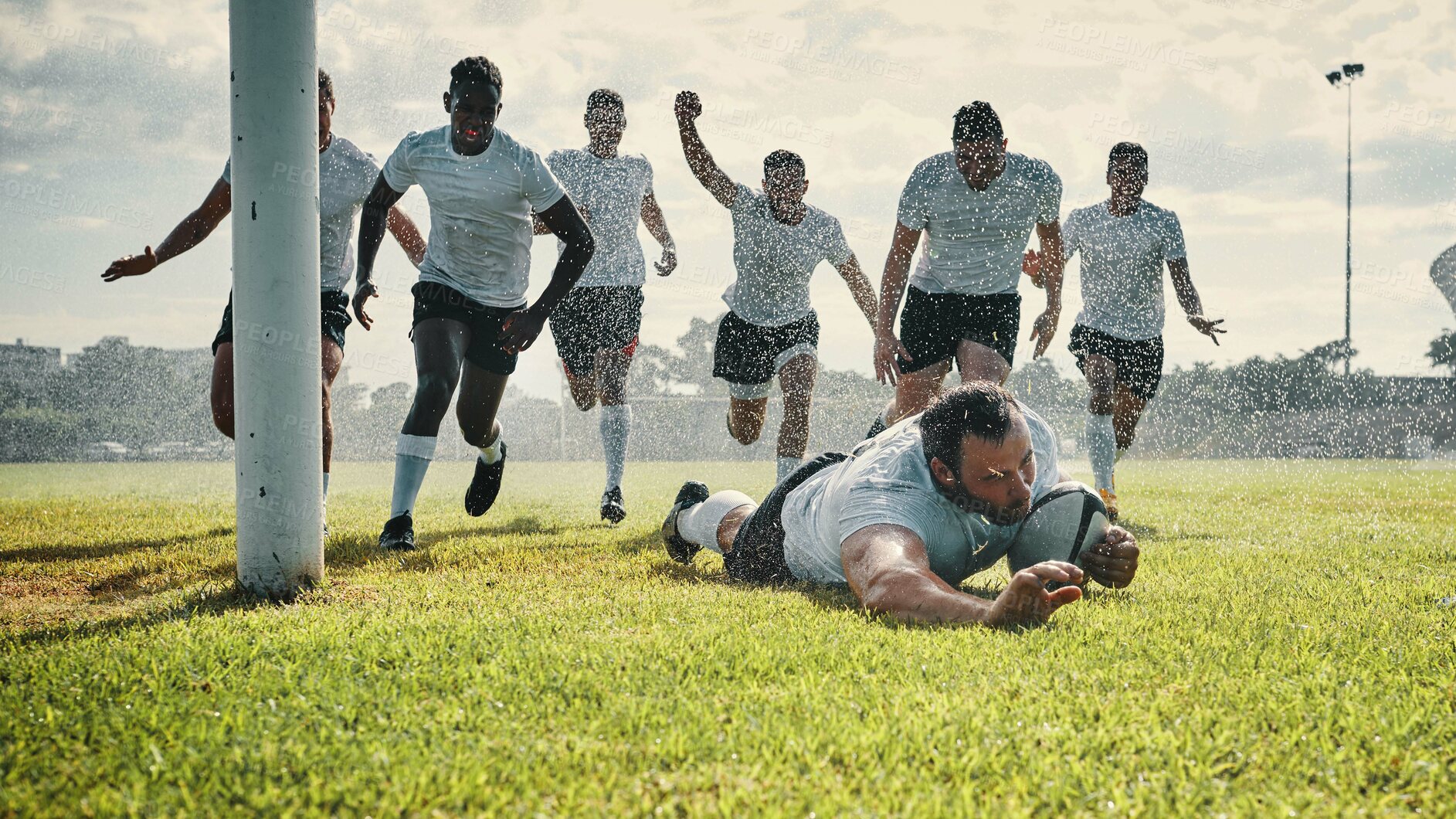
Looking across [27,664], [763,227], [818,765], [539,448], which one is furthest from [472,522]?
[539,448]

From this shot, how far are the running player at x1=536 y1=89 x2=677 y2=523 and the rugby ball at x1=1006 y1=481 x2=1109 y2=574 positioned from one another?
4.31m

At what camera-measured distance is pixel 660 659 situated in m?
2.36

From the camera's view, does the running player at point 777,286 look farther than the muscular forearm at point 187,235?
Yes

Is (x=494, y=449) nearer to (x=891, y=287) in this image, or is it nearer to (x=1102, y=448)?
(x=891, y=287)

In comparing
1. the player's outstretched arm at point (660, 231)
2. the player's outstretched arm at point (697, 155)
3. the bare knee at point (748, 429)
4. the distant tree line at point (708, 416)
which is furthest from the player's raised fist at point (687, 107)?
the distant tree line at point (708, 416)

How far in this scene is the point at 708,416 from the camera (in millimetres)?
41031

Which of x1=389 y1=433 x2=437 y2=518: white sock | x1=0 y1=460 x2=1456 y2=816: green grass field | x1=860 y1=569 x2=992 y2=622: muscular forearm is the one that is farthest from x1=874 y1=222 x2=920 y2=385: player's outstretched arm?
x1=860 y1=569 x2=992 y2=622: muscular forearm

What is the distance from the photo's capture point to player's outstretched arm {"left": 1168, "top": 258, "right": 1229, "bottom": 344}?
24.3 feet

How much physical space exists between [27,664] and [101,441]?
44514 mm

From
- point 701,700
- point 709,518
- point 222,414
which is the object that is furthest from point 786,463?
point 701,700

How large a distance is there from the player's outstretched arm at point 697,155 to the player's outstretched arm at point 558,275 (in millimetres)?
1873

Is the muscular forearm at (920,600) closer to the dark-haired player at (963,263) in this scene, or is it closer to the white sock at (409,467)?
the white sock at (409,467)

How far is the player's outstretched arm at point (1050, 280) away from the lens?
632 cm

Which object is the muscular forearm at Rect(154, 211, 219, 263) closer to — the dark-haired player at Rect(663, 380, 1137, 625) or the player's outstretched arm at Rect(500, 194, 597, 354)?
the player's outstretched arm at Rect(500, 194, 597, 354)
